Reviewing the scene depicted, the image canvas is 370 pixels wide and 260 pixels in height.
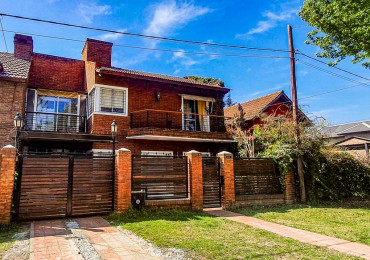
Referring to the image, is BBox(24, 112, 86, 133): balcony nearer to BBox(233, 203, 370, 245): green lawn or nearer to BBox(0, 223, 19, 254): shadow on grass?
BBox(0, 223, 19, 254): shadow on grass

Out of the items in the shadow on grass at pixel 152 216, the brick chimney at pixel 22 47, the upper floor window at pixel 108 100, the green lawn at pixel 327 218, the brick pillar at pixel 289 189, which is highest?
the brick chimney at pixel 22 47

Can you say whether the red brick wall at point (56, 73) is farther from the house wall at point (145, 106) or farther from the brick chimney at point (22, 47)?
the house wall at point (145, 106)

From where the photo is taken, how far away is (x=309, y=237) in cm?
629

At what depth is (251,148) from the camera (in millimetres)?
14398

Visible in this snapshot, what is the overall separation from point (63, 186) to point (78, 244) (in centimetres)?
295

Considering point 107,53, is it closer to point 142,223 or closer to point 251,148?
point 251,148

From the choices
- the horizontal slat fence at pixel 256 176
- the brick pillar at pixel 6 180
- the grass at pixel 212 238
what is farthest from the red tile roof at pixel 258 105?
the brick pillar at pixel 6 180

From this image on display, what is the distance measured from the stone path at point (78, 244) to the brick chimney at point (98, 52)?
11440mm

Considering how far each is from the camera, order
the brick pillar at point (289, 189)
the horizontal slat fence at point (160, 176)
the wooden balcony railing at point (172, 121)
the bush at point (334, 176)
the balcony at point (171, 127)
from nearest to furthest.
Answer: the horizontal slat fence at point (160, 176)
the brick pillar at point (289, 189)
the bush at point (334, 176)
the balcony at point (171, 127)
the wooden balcony railing at point (172, 121)

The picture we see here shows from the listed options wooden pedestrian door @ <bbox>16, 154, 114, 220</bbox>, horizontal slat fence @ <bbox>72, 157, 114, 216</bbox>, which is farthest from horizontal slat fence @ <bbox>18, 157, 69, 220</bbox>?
horizontal slat fence @ <bbox>72, 157, 114, 216</bbox>

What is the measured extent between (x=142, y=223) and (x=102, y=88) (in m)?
8.81

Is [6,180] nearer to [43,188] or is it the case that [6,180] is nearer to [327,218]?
[43,188]

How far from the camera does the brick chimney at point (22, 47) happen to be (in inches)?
594

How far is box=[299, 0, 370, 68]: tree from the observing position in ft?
37.8
